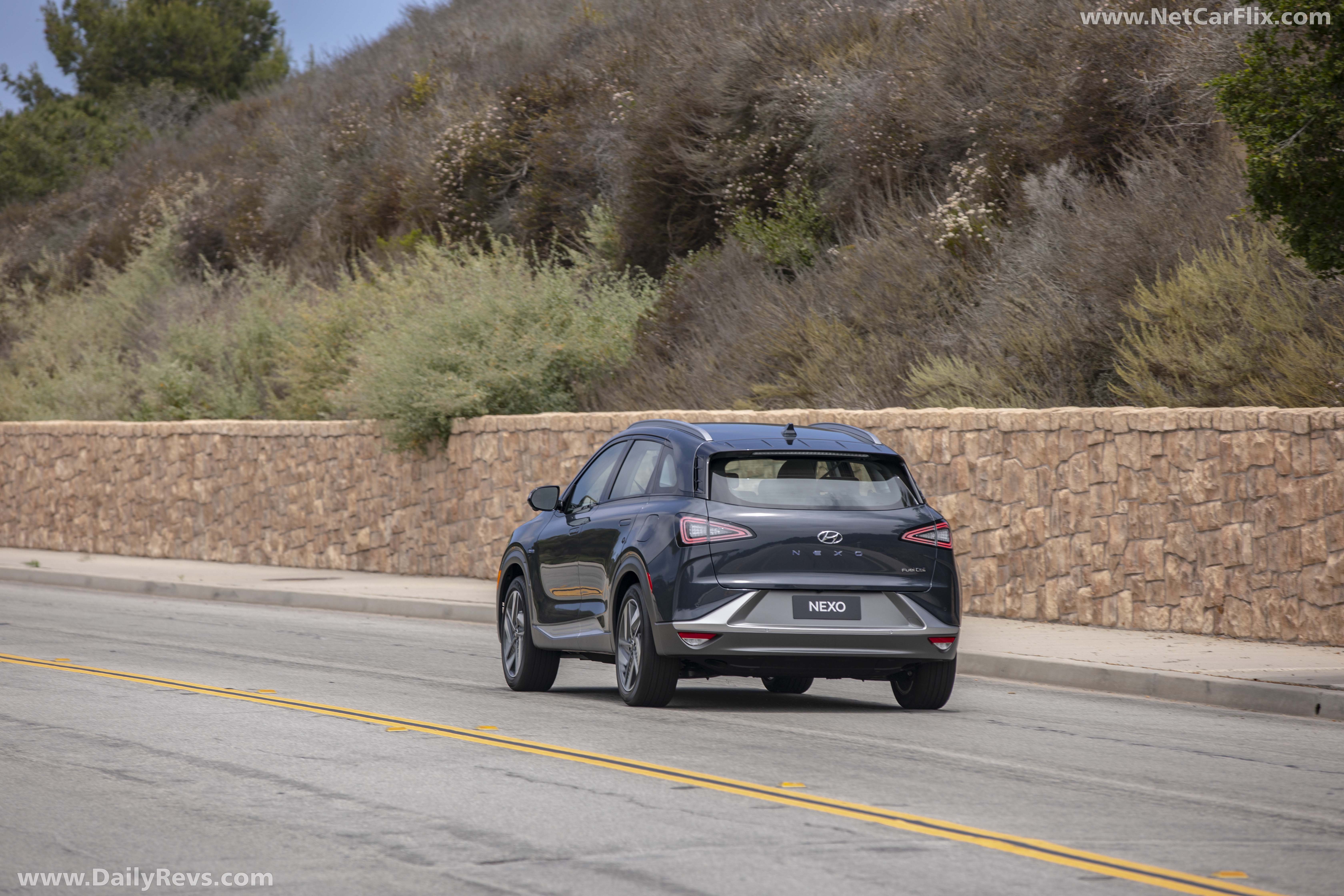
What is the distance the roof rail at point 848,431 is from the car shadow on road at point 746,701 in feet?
5.94

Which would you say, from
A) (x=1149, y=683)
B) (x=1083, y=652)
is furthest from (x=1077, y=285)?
(x=1149, y=683)

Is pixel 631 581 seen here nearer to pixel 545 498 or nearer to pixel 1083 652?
pixel 545 498

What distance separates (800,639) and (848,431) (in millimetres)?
1961

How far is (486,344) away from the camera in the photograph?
25.5 meters

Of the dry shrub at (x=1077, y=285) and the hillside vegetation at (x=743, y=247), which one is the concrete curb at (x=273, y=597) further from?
the dry shrub at (x=1077, y=285)

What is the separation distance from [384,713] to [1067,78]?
16895 mm

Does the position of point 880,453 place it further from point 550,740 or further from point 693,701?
point 550,740

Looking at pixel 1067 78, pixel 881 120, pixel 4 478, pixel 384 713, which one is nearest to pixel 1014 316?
pixel 1067 78

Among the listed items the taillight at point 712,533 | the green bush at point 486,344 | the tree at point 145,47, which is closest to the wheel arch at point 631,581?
the taillight at point 712,533

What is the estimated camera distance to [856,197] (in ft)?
86.4

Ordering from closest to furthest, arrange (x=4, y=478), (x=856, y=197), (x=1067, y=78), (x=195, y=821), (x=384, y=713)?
1. (x=195, y=821)
2. (x=384, y=713)
3. (x=1067, y=78)
4. (x=856, y=197)
5. (x=4, y=478)

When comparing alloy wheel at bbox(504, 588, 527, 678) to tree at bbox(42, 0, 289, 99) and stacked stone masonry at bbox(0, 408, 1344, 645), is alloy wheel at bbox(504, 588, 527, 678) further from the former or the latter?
tree at bbox(42, 0, 289, 99)

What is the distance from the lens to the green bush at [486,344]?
24391mm

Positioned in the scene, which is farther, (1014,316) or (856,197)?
(856,197)
